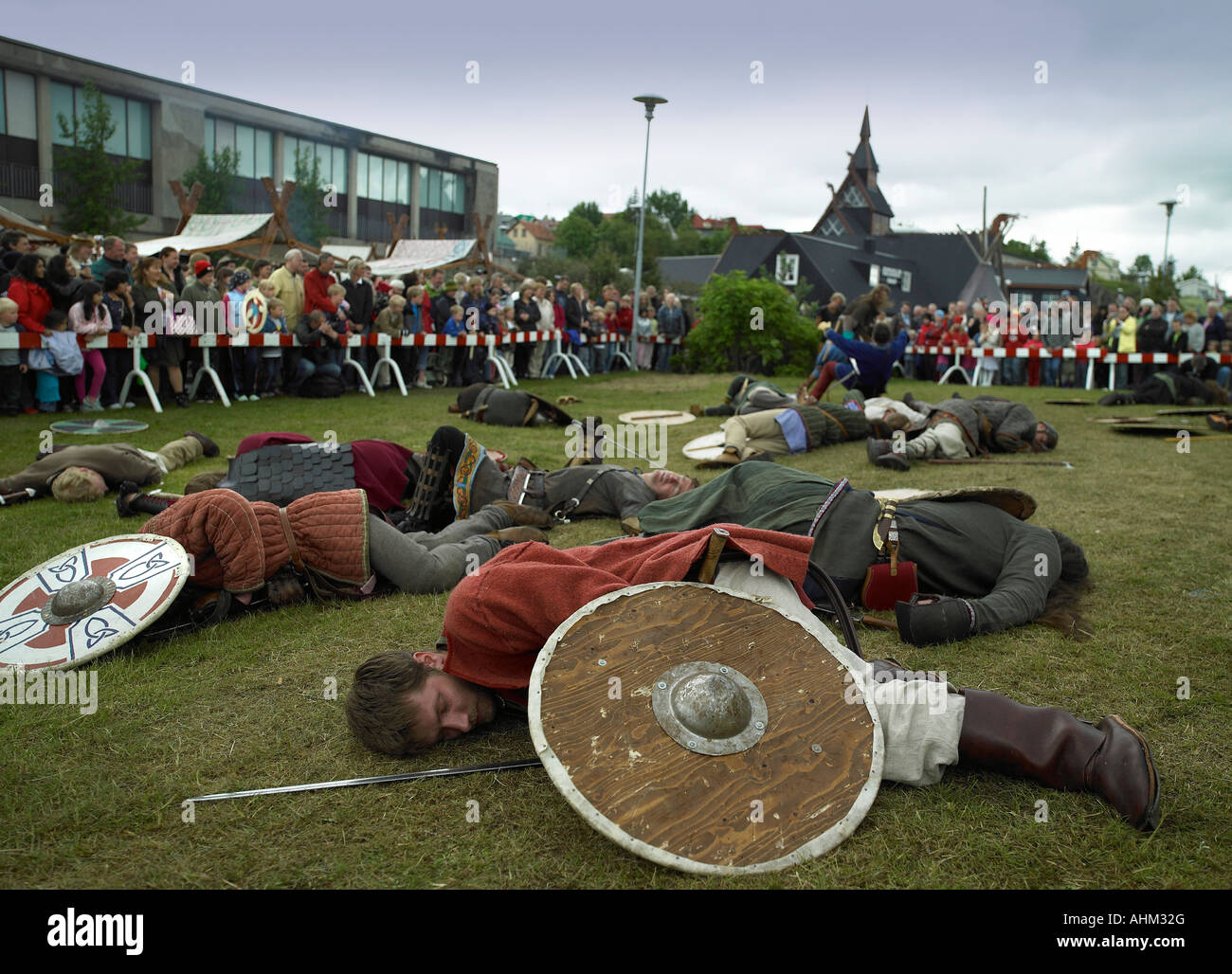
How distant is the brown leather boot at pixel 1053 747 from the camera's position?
7.59ft

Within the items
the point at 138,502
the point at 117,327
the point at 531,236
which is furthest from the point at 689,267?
the point at 138,502

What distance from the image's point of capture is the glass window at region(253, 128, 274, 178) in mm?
31734

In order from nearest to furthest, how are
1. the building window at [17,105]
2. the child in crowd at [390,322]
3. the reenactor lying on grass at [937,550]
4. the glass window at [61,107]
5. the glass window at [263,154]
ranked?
the reenactor lying on grass at [937,550], the child in crowd at [390,322], the building window at [17,105], the glass window at [61,107], the glass window at [263,154]

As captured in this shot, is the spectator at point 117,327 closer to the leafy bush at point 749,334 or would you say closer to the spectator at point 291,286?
the spectator at point 291,286

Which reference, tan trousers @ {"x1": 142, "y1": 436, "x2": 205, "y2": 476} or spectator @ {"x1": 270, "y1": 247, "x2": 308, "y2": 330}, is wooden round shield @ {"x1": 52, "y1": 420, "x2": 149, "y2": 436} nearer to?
tan trousers @ {"x1": 142, "y1": 436, "x2": 205, "y2": 476}

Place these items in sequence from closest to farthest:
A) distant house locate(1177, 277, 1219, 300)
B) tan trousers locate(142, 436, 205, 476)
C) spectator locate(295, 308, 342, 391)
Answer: tan trousers locate(142, 436, 205, 476), spectator locate(295, 308, 342, 391), distant house locate(1177, 277, 1219, 300)

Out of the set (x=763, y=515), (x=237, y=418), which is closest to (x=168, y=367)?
(x=237, y=418)

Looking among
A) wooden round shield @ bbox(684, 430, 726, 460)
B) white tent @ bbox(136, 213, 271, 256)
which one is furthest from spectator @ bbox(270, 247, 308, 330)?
white tent @ bbox(136, 213, 271, 256)

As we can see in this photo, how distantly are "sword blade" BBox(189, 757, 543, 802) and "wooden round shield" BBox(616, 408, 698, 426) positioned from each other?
7.21 meters

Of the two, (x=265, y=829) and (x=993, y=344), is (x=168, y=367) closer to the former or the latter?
(x=265, y=829)

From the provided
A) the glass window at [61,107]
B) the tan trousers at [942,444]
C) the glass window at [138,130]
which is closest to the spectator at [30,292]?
the tan trousers at [942,444]

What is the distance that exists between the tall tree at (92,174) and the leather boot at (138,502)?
22.6m

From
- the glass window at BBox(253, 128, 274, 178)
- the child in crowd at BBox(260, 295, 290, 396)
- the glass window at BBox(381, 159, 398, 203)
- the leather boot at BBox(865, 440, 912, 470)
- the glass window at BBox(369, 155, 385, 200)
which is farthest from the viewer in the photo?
the glass window at BBox(381, 159, 398, 203)

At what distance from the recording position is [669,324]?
60.6 feet
